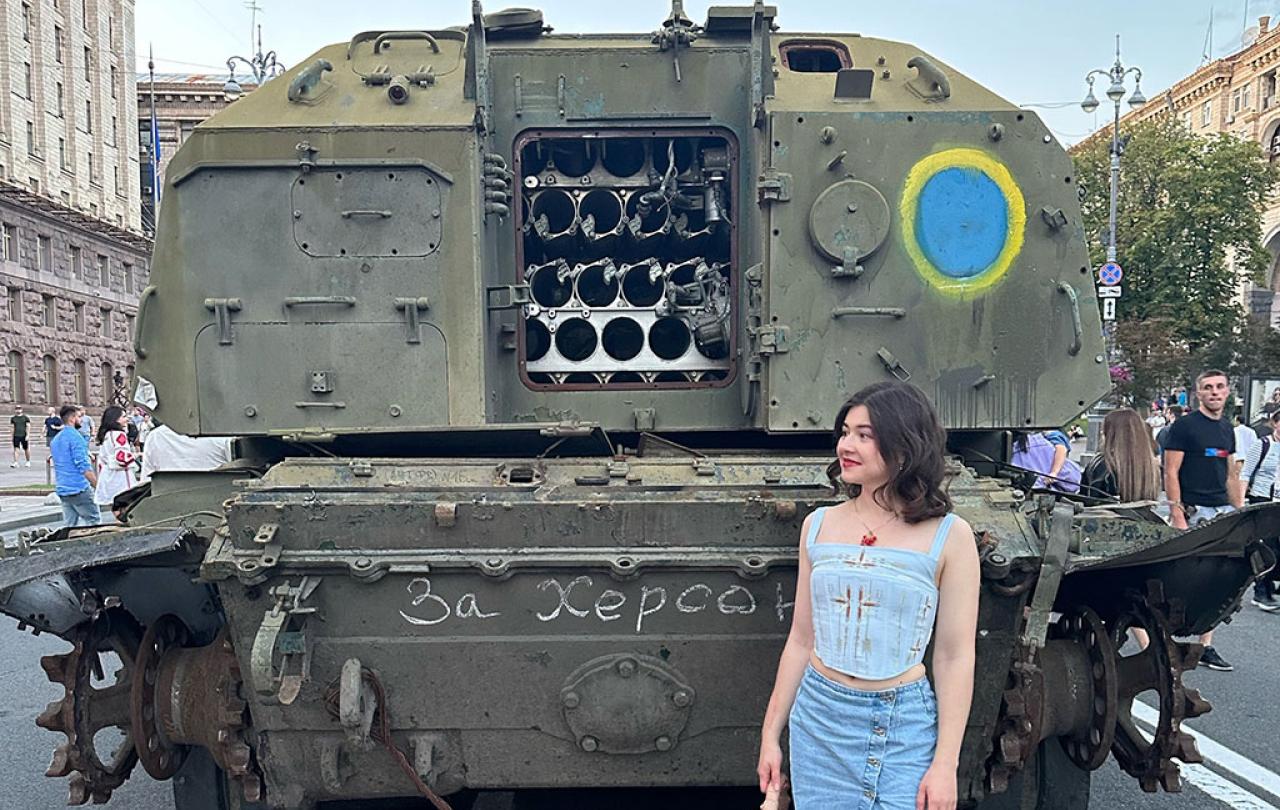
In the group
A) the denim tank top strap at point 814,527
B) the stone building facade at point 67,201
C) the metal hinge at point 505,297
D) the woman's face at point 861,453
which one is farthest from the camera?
the stone building facade at point 67,201

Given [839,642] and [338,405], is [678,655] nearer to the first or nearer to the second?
[839,642]

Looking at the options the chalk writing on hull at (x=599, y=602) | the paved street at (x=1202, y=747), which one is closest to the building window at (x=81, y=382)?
the paved street at (x=1202, y=747)

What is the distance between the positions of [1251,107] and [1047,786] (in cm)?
4832

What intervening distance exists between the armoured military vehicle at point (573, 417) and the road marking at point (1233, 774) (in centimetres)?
131

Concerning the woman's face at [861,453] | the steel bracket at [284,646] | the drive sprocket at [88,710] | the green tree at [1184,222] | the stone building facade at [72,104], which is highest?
the stone building facade at [72,104]

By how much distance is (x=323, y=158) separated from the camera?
3992 mm

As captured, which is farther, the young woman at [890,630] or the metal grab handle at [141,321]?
the metal grab handle at [141,321]

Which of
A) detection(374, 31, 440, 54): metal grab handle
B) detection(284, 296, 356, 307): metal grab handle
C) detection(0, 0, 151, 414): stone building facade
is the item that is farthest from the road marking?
detection(0, 0, 151, 414): stone building facade

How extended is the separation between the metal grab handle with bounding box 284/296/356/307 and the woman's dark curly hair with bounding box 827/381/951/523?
7.06 ft

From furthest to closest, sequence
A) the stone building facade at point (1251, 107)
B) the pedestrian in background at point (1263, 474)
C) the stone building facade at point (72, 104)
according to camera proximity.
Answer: the stone building facade at point (1251, 107) → the stone building facade at point (72, 104) → the pedestrian in background at point (1263, 474)

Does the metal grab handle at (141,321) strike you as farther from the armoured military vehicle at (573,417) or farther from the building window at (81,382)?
the building window at (81,382)

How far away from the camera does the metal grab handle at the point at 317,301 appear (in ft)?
13.1

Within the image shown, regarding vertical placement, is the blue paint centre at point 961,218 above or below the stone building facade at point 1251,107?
below

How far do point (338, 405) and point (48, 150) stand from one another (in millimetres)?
41538
